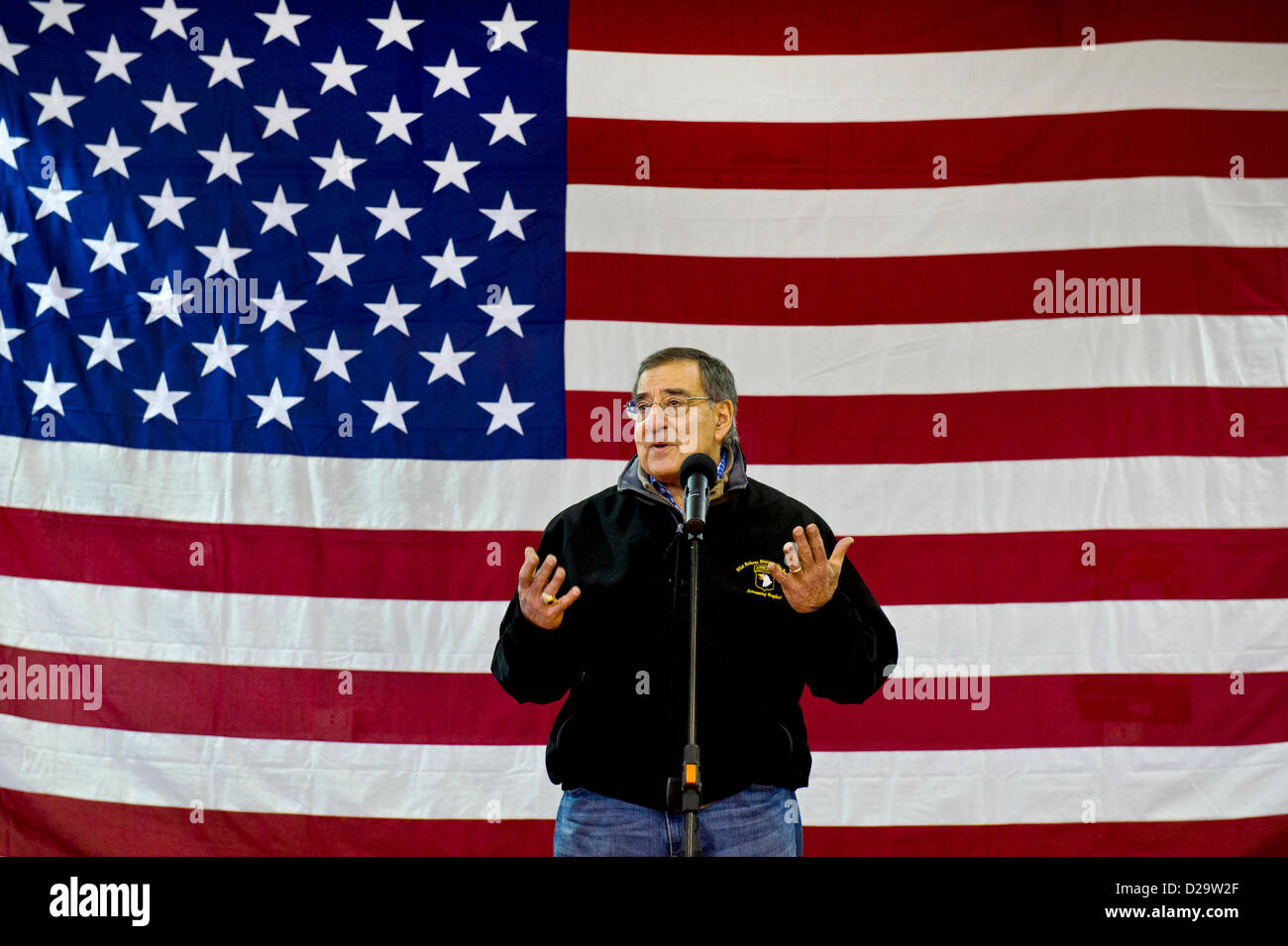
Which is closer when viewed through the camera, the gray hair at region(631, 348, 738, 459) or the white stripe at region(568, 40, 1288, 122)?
the gray hair at region(631, 348, 738, 459)

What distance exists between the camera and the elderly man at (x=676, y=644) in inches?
85.1

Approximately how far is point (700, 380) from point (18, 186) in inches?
108

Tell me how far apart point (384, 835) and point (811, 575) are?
2.17 metres

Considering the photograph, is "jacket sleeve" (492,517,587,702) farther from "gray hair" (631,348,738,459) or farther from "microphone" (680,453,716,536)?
"gray hair" (631,348,738,459)

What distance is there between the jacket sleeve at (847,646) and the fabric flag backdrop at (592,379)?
56.7 inches

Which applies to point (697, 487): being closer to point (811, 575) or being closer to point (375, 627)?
point (811, 575)

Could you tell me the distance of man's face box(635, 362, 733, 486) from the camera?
2.40 meters

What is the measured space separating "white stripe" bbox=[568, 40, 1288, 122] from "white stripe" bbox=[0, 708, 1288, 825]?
6.63 ft

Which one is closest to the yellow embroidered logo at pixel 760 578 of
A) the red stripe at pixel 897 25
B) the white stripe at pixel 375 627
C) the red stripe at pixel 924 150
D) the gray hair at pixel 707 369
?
the gray hair at pixel 707 369

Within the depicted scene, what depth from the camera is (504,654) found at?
7.57 feet

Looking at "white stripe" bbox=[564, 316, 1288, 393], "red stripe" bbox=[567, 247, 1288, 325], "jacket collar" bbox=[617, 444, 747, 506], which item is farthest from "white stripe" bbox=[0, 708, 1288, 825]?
"jacket collar" bbox=[617, 444, 747, 506]

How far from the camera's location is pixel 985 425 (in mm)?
3818

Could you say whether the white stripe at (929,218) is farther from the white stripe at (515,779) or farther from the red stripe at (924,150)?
the white stripe at (515,779)
